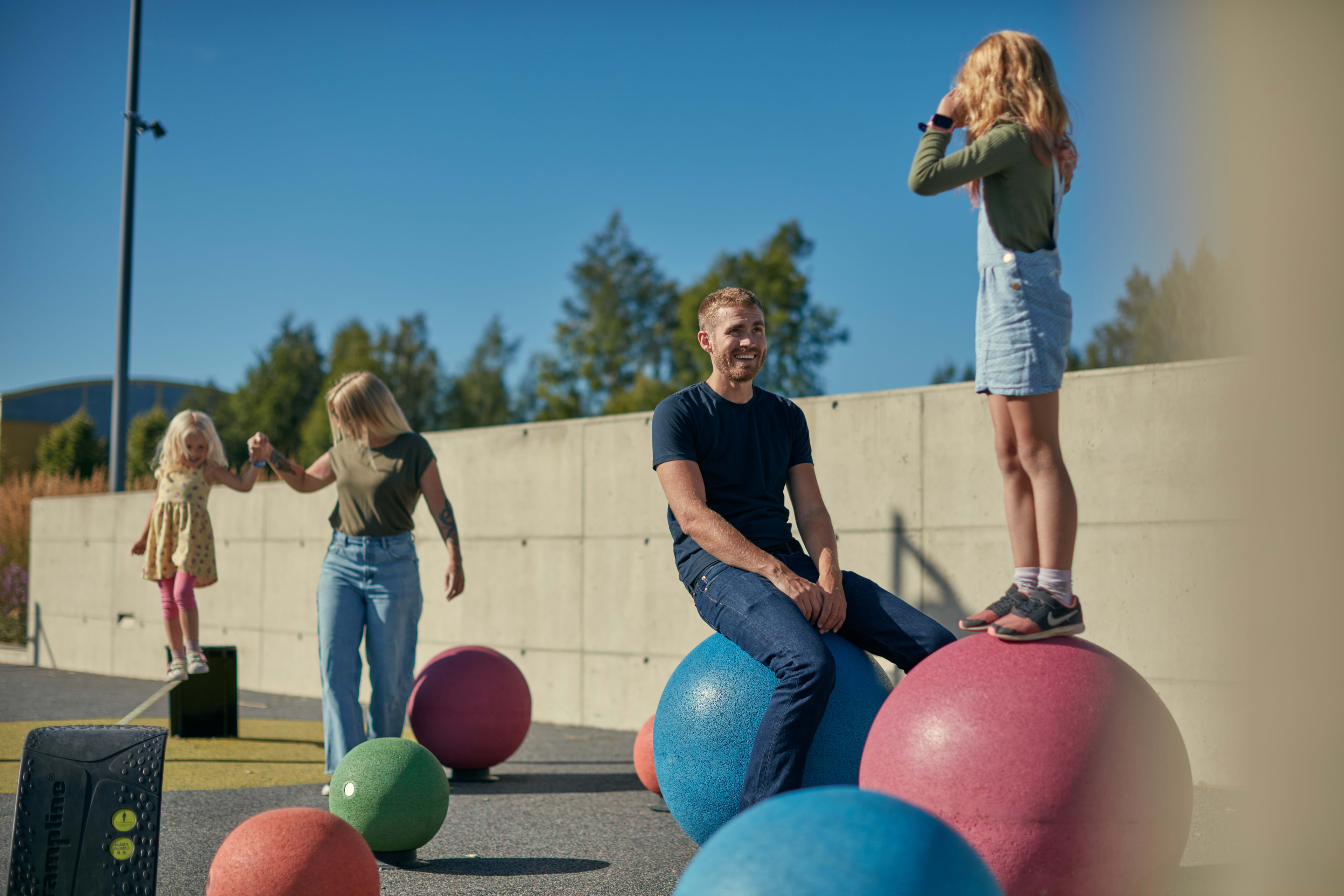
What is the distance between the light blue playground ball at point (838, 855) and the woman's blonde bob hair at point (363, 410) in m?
4.76

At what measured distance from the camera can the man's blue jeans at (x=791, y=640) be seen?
3762 millimetres

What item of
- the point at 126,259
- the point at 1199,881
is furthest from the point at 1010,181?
the point at 126,259

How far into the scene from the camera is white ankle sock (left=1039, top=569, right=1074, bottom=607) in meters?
3.36

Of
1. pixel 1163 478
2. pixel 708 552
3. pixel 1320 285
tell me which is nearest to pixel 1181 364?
pixel 1163 478

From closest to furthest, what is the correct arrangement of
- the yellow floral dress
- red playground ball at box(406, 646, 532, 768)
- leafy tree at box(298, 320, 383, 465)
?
red playground ball at box(406, 646, 532, 768) → the yellow floral dress → leafy tree at box(298, 320, 383, 465)

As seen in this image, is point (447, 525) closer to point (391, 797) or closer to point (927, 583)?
point (391, 797)

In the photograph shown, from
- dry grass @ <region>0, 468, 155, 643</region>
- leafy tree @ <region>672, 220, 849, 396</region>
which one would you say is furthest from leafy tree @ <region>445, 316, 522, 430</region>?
dry grass @ <region>0, 468, 155, 643</region>

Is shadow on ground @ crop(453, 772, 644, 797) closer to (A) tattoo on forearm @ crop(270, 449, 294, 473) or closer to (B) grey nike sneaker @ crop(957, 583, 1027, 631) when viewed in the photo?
(A) tattoo on forearm @ crop(270, 449, 294, 473)

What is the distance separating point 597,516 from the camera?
31.7 feet

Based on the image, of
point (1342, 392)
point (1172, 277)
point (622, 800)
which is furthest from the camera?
point (622, 800)

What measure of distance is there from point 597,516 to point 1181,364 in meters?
4.89

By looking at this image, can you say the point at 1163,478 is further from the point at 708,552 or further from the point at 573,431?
the point at 573,431

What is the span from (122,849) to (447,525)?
356cm

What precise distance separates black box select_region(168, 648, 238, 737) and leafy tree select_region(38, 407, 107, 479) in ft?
114
